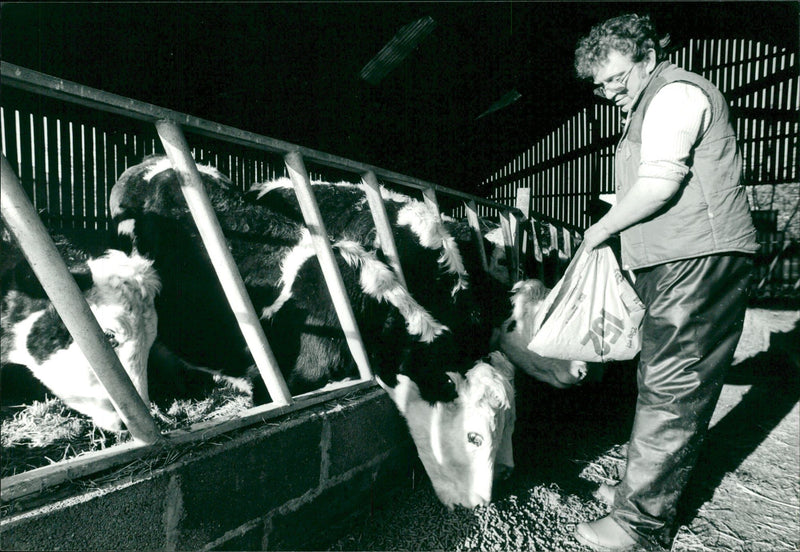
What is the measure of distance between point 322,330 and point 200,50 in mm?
3273

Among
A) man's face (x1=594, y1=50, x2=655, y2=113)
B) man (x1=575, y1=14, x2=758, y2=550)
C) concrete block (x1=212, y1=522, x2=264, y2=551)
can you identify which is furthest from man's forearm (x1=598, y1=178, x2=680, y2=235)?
concrete block (x1=212, y1=522, x2=264, y2=551)

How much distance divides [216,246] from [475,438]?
1245 mm

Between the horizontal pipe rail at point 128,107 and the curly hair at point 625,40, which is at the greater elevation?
the curly hair at point 625,40

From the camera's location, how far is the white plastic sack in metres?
1.95

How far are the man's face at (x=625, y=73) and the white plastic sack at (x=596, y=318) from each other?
61cm

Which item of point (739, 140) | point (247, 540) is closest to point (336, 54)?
point (247, 540)

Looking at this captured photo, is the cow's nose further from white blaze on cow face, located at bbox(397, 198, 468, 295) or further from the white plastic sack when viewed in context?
white blaze on cow face, located at bbox(397, 198, 468, 295)

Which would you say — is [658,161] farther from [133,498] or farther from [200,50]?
[200,50]

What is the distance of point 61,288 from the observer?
127 cm

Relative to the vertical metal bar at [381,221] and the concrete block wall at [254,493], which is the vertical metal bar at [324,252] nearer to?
the concrete block wall at [254,493]

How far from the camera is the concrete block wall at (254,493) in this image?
124 centimetres

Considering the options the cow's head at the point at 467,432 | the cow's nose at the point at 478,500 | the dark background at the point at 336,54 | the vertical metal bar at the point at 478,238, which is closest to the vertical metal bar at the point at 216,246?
the cow's head at the point at 467,432

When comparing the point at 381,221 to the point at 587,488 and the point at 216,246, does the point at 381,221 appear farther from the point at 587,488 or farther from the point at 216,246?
the point at 587,488

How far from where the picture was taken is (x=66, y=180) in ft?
15.3
